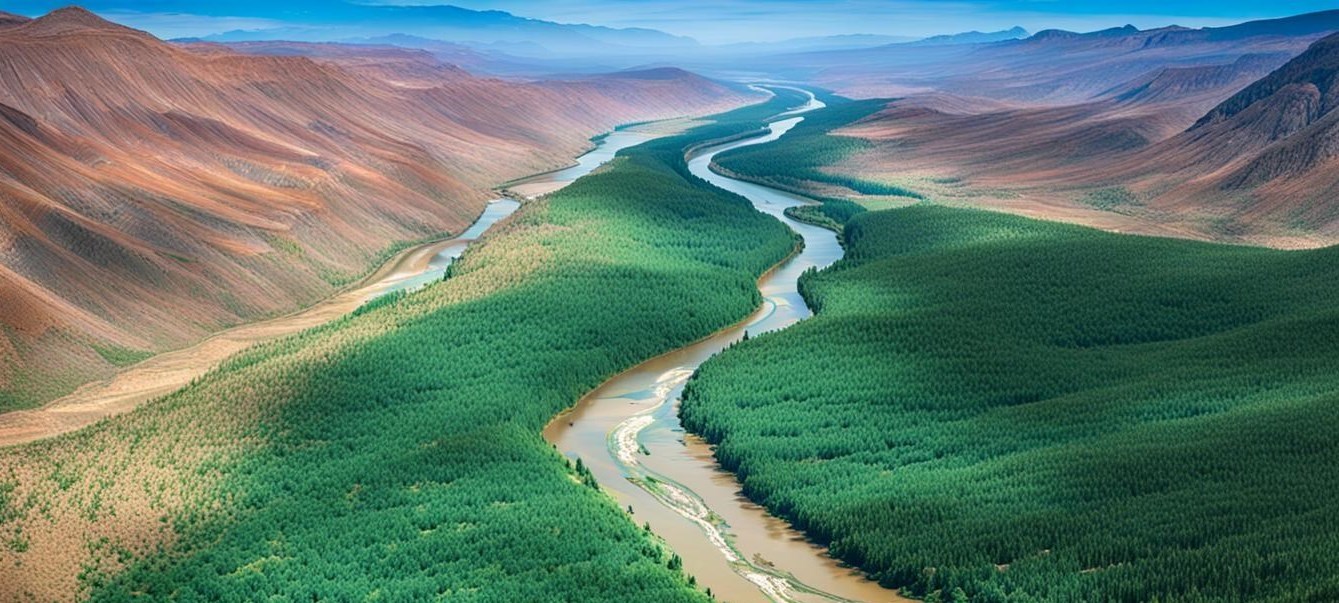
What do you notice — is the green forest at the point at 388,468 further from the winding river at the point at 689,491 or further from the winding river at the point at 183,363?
the winding river at the point at 183,363

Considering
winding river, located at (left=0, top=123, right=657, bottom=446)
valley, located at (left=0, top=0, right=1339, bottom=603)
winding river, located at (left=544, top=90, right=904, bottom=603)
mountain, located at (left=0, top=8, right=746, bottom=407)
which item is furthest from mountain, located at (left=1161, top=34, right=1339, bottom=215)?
mountain, located at (left=0, top=8, right=746, bottom=407)

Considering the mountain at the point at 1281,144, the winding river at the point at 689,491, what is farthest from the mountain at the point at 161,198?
the mountain at the point at 1281,144

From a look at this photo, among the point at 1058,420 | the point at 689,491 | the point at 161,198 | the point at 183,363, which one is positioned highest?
the point at 1058,420

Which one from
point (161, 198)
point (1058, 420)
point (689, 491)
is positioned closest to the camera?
point (689, 491)

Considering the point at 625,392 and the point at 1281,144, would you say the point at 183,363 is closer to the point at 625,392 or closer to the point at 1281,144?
Result: the point at 625,392

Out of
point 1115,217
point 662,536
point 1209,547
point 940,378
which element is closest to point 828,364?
point 940,378

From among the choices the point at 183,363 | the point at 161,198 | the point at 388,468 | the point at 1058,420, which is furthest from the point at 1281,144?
the point at 388,468

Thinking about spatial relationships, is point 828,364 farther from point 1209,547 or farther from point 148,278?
point 148,278
